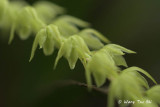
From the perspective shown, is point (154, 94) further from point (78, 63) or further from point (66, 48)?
point (78, 63)

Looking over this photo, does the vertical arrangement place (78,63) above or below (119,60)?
below

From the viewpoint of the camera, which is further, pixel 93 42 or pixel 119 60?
pixel 93 42

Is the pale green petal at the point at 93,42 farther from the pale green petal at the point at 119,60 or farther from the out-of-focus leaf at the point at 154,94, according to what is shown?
the out-of-focus leaf at the point at 154,94

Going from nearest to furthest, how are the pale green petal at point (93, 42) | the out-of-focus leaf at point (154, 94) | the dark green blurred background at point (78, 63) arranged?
the out-of-focus leaf at point (154, 94) < the pale green petal at point (93, 42) < the dark green blurred background at point (78, 63)

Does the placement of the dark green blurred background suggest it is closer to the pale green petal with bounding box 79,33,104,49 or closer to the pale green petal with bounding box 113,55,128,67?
the pale green petal with bounding box 79,33,104,49

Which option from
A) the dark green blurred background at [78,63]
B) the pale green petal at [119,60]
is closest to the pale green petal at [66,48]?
the pale green petal at [119,60]

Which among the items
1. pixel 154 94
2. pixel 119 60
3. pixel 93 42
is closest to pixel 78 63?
pixel 93 42

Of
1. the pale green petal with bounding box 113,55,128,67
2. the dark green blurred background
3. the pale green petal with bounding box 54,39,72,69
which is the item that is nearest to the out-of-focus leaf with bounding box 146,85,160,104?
the pale green petal with bounding box 113,55,128,67

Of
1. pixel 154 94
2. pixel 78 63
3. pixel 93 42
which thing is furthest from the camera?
pixel 78 63
